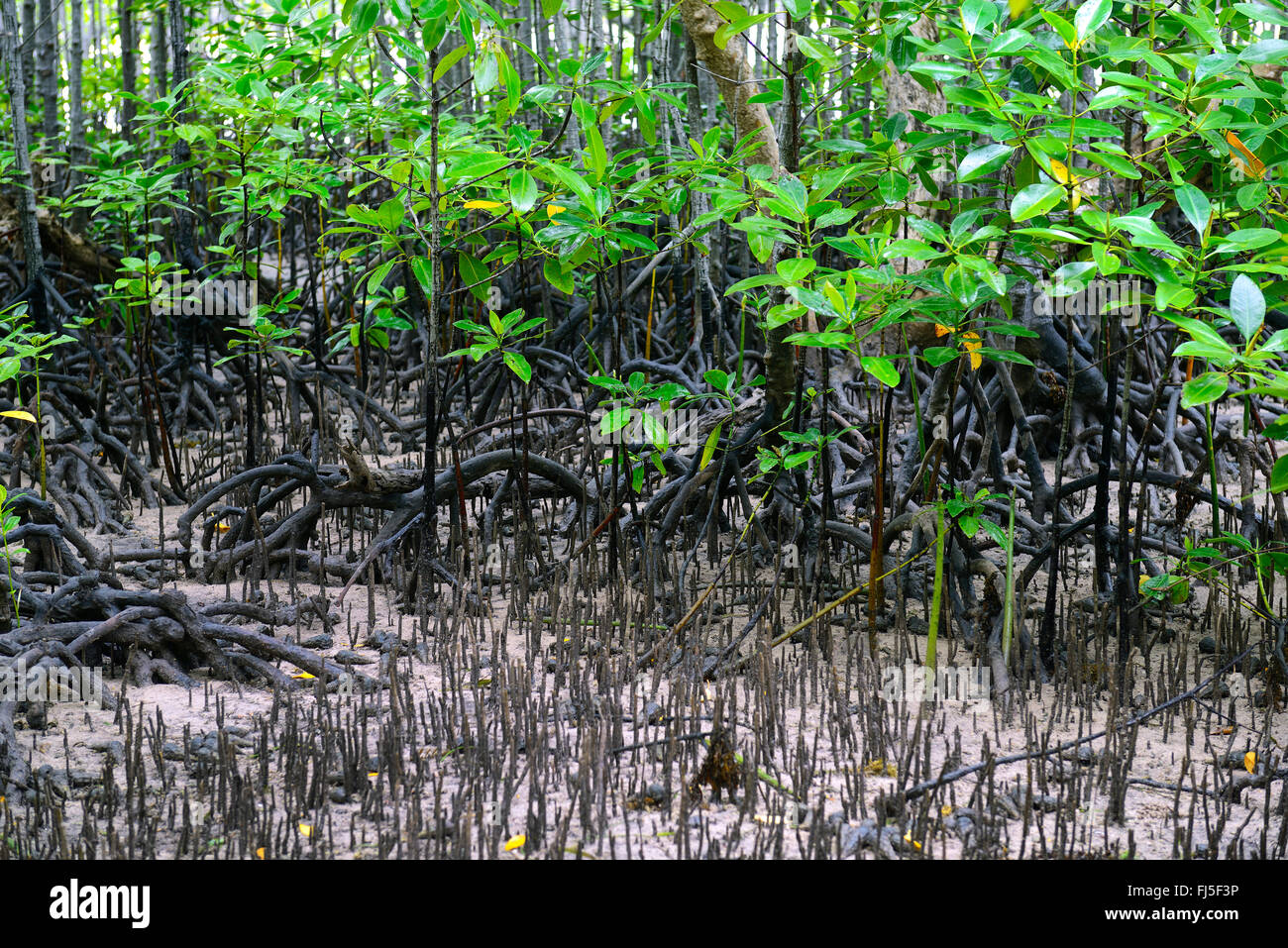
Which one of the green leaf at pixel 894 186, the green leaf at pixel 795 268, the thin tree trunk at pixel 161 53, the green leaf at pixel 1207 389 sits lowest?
the green leaf at pixel 1207 389

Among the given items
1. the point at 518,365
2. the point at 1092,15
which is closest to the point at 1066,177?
the point at 1092,15

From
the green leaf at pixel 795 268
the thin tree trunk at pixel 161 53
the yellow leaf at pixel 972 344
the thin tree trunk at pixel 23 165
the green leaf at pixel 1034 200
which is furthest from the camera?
the thin tree trunk at pixel 161 53

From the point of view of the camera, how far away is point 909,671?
2668 millimetres

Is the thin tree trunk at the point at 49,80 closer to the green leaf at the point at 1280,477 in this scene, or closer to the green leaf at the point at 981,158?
the green leaf at the point at 981,158

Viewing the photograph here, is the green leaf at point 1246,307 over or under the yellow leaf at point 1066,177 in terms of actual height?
under

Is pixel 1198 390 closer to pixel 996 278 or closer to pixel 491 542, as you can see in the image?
pixel 996 278

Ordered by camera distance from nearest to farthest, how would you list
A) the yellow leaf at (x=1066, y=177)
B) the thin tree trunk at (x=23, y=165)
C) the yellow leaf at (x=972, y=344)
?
the yellow leaf at (x=1066, y=177) → the yellow leaf at (x=972, y=344) → the thin tree trunk at (x=23, y=165)

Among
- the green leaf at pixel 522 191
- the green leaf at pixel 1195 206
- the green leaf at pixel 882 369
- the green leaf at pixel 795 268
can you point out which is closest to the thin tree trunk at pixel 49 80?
the green leaf at pixel 522 191

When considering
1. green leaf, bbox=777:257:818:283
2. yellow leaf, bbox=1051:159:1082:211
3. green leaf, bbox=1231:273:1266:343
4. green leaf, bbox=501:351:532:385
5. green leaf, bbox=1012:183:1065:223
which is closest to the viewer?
green leaf, bbox=1231:273:1266:343

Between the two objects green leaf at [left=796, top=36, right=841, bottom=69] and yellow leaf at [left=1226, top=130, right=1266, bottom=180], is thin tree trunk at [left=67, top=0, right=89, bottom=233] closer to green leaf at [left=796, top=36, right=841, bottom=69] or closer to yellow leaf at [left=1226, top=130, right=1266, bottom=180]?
green leaf at [left=796, top=36, right=841, bottom=69]

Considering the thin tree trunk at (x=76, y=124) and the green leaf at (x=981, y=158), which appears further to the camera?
the thin tree trunk at (x=76, y=124)

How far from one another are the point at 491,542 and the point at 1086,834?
2262 mm

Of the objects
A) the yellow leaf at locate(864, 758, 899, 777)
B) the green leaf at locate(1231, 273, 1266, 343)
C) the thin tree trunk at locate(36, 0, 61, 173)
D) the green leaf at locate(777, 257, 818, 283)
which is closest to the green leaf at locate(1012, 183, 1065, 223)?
the green leaf at locate(1231, 273, 1266, 343)

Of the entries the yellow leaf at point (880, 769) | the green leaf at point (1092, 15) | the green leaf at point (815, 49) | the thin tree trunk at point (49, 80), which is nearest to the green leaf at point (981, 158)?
the green leaf at point (1092, 15)
